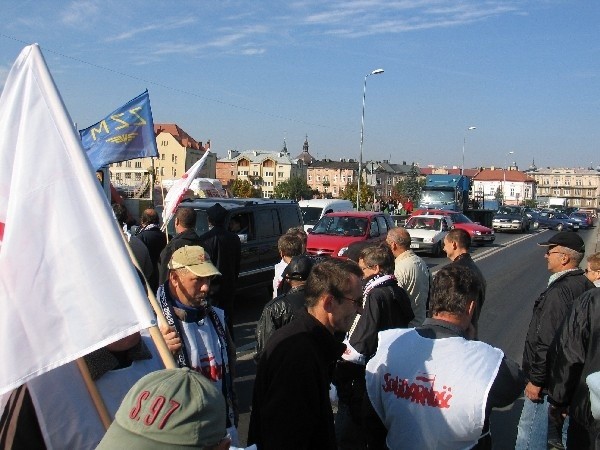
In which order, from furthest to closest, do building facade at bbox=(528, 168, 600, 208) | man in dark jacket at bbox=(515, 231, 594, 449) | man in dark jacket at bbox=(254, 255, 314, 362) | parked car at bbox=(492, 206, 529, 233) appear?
building facade at bbox=(528, 168, 600, 208) → parked car at bbox=(492, 206, 529, 233) → man in dark jacket at bbox=(515, 231, 594, 449) → man in dark jacket at bbox=(254, 255, 314, 362)

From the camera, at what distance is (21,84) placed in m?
2.30

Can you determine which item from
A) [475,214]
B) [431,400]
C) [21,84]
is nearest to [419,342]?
[431,400]

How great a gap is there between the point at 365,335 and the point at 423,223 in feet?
62.9

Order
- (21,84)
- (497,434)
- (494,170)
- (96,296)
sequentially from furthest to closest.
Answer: (494,170) → (497,434) → (21,84) → (96,296)

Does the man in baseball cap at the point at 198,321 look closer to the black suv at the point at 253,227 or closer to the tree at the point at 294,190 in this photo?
the black suv at the point at 253,227

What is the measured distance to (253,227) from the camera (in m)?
10.9

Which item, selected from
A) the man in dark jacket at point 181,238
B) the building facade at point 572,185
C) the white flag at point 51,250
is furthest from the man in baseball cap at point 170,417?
the building facade at point 572,185

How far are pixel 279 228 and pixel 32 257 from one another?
31.6 feet

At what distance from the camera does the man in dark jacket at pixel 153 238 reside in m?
7.79

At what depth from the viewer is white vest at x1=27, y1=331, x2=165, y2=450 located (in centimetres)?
207

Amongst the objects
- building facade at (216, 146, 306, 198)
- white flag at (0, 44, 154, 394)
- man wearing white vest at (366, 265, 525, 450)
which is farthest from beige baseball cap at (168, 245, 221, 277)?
building facade at (216, 146, 306, 198)

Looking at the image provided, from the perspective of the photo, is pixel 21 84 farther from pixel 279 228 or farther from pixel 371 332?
pixel 279 228

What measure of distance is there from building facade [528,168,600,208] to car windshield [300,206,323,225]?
16659cm

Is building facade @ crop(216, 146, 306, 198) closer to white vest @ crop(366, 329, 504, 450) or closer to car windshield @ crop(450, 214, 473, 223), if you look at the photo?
car windshield @ crop(450, 214, 473, 223)
